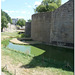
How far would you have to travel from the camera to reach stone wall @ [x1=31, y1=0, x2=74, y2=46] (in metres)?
11.2

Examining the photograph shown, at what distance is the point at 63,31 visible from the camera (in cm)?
1191

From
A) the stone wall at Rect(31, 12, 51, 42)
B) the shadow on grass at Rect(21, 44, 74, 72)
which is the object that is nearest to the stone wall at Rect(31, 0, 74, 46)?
the stone wall at Rect(31, 12, 51, 42)

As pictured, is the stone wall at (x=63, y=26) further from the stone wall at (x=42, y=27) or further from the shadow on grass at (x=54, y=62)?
the shadow on grass at (x=54, y=62)

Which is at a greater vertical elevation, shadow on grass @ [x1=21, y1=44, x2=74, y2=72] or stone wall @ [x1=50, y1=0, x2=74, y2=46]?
stone wall @ [x1=50, y1=0, x2=74, y2=46]

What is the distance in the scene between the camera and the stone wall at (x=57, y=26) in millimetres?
11234

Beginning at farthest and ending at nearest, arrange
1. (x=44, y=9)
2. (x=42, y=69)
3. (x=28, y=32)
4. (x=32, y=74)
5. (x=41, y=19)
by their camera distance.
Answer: (x=28, y=32) → (x=44, y=9) → (x=41, y=19) → (x=42, y=69) → (x=32, y=74)

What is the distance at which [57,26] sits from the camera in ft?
41.5

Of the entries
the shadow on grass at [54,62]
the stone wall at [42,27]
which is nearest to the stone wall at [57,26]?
the stone wall at [42,27]

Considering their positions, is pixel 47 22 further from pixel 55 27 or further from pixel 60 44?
pixel 60 44

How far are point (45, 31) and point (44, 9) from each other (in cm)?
766

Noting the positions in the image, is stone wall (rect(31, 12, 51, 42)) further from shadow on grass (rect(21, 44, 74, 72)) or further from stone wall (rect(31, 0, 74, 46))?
shadow on grass (rect(21, 44, 74, 72))

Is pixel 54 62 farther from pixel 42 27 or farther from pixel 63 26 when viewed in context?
pixel 42 27

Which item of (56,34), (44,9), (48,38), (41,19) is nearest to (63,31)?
(56,34)

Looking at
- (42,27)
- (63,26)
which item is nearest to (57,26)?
(63,26)
